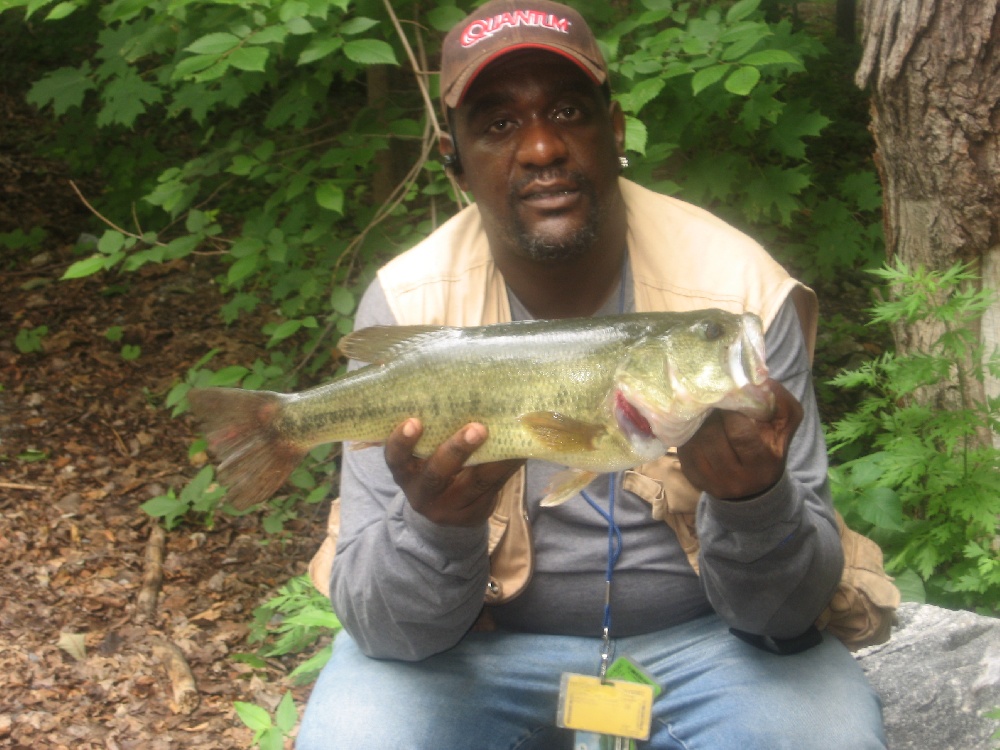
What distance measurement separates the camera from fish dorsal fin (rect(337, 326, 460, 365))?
2102 millimetres

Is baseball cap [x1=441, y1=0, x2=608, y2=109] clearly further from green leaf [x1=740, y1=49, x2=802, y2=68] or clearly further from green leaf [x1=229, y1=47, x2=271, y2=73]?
green leaf [x1=740, y1=49, x2=802, y2=68]

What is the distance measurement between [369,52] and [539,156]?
1.20 metres

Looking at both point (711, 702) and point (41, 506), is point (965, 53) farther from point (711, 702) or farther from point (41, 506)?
point (41, 506)

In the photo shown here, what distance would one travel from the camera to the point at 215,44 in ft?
11.0

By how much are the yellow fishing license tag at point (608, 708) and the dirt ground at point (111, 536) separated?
6.48ft

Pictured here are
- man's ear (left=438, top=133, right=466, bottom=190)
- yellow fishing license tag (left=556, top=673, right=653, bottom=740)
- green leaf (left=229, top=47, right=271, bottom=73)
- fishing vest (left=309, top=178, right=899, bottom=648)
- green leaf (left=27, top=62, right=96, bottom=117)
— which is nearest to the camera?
yellow fishing license tag (left=556, top=673, right=653, bottom=740)

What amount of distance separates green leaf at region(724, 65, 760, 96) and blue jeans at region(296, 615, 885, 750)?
183 cm

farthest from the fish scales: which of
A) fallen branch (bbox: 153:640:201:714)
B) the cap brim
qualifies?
fallen branch (bbox: 153:640:201:714)

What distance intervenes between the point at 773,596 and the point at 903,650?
4.03 feet

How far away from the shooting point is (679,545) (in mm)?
2527

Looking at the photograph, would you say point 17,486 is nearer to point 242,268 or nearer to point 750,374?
point 242,268

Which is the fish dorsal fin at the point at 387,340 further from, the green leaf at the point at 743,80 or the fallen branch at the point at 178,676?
the fallen branch at the point at 178,676

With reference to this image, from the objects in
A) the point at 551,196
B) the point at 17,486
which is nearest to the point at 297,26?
the point at 551,196

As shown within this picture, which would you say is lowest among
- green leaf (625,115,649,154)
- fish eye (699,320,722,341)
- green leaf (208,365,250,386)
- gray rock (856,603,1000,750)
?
gray rock (856,603,1000,750)
